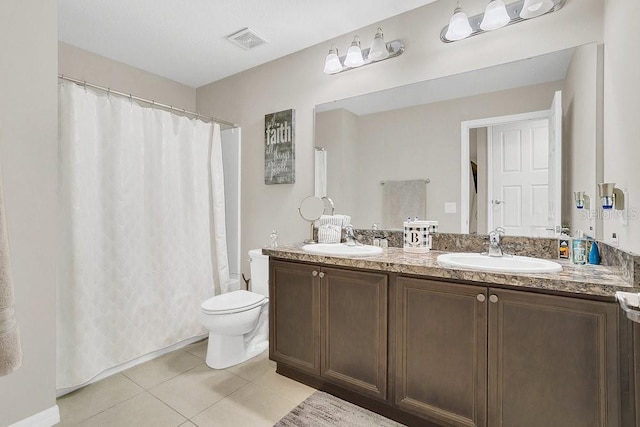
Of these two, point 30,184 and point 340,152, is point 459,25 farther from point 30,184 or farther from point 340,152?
point 30,184

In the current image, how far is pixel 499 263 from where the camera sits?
1564 mm

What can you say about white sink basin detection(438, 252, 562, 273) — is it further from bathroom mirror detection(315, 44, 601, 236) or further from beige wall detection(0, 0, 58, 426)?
beige wall detection(0, 0, 58, 426)

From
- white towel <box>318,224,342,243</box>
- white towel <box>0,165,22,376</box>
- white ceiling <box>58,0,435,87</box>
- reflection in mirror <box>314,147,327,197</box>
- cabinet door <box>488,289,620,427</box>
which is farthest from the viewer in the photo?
reflection in mirror <box>314,147,327,197</box>

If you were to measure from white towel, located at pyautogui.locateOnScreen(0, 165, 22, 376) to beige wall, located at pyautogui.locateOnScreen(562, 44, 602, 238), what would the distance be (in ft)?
7.41

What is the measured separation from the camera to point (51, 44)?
1644 millimetres

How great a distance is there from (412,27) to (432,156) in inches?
35.4

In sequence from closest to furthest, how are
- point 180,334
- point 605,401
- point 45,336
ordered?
point 605,401, point 45,336, point 180,334

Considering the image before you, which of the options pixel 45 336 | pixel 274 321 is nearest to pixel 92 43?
pixel 45 336

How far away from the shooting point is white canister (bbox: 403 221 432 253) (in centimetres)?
191

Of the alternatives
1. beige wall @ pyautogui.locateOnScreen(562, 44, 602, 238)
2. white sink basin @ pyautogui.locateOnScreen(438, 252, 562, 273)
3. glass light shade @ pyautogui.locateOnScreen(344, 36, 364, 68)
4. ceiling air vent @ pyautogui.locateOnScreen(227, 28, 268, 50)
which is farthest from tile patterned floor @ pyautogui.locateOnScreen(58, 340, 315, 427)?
ceiling air vent @ pyautogui.locateOnScreen(227, 28, 268, 50)

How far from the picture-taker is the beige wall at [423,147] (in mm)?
1823

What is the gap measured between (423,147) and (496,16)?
2.59 feet

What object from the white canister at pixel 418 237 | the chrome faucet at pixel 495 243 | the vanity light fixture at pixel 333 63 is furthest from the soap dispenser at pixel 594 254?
the vanity light fixture at pixel 333 63

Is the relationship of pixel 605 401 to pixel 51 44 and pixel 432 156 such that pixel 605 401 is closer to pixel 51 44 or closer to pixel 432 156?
pixel 432 156
